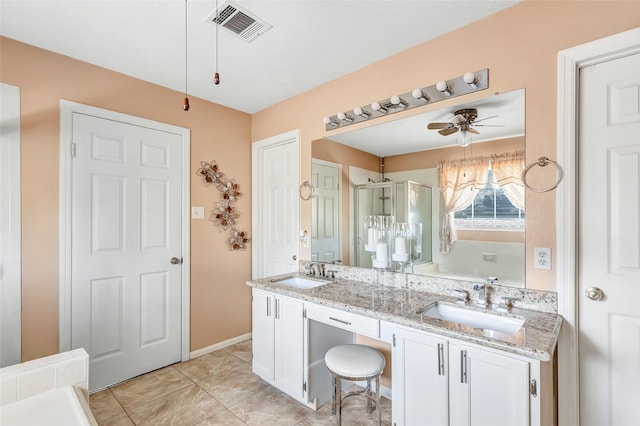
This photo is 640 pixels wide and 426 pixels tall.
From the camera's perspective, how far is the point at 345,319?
6.05 feet

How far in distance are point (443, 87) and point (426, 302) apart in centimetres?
133

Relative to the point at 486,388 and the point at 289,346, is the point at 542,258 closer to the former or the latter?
the point at 486,388

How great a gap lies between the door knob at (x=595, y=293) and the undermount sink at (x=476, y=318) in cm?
35

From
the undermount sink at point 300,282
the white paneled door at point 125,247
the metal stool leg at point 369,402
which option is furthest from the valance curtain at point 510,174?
the white paneled door at point 125,247

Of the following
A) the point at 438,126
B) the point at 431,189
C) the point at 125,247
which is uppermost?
the point at 438,126

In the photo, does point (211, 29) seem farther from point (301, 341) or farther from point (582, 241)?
point (582, 241)

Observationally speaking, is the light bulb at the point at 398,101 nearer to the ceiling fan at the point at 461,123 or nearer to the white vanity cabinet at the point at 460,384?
the ceiling fan at the point at 461,123

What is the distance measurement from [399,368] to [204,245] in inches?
85.8

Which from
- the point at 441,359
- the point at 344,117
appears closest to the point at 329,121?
the point at 344,117

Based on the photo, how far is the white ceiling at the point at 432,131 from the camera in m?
1.74

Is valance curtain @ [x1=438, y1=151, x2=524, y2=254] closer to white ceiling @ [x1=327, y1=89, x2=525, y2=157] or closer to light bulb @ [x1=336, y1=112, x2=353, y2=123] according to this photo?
white ceiling @ [x1=327, y1=89, x2=525, y2=157]

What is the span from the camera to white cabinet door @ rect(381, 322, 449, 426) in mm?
1452

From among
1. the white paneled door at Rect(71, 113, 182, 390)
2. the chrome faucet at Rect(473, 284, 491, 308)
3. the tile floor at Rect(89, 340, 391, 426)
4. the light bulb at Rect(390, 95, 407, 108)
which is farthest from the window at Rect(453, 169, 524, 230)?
the white paneled door at Rect(71, 113, 182, 390)

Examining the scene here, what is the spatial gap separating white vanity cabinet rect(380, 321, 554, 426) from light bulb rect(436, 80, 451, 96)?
1451mm
